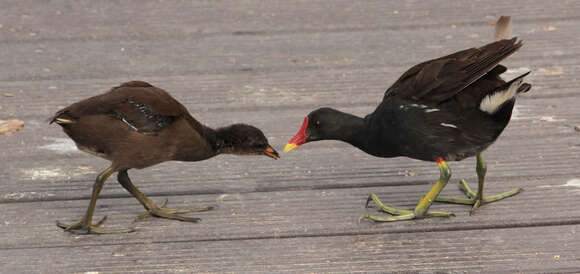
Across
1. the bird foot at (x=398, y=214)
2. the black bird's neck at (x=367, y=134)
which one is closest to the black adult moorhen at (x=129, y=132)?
the black bird's neck at (x=367, y=134)

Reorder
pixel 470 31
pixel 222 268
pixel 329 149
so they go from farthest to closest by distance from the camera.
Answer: pixel 470 31
pixel 329 149
pixel 222 268

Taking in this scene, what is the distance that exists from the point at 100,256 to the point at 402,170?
1.48 metres

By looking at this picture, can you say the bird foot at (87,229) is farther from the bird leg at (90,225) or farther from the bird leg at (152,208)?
the bird leg at (152,208)

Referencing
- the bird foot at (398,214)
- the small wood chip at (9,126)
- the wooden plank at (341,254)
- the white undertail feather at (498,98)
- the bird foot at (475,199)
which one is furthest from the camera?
the small wood chip at (9,126)

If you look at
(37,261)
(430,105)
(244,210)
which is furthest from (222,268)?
(430,105)

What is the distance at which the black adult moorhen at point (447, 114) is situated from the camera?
3352mm

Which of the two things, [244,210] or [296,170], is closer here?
[244,210]

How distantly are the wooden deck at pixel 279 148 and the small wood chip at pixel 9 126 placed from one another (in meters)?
0.07

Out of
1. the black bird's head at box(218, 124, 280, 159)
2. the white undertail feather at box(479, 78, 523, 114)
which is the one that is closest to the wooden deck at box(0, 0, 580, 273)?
the black bird's head at box(218, 124, 280, 159)

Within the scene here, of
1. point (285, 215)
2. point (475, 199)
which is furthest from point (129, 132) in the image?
point (475, 199)

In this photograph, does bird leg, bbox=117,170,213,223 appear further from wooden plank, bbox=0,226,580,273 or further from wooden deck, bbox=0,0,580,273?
wooden plank, bbox=0,226,580,273

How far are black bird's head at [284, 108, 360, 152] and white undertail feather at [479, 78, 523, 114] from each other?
1.82 ft

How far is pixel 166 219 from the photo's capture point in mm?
3449

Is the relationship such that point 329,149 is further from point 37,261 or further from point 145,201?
point 37,261
